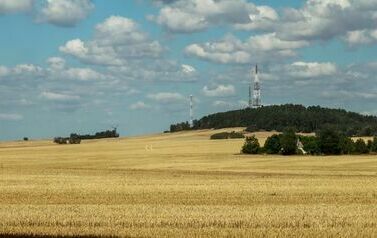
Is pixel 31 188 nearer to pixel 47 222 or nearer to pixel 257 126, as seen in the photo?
pixel 47 222

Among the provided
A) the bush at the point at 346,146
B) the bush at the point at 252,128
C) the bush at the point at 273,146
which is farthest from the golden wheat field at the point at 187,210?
the bush at the point at 252,128

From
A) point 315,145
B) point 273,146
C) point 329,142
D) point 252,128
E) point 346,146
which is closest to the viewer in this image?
point 329,142

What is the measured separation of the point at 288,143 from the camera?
102438mm

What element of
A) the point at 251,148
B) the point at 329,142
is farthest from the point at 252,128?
the point at 329,142

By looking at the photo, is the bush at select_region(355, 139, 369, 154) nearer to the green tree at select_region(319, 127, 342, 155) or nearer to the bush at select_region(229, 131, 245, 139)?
the green tree at select_region(319, 127, 342, 155)

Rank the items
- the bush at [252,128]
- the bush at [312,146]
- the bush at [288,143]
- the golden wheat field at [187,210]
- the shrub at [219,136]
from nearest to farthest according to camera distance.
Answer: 1. the golden wheat field at [187,210]
2. the bush at [288,143]
3. the bush at [312,146]
4. the shrub at [219,136]
5. the bush at [252,128]

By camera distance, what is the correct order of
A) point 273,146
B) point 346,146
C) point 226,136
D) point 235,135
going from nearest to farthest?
point 273,146
point 346,146
point 226,136
point 235,135

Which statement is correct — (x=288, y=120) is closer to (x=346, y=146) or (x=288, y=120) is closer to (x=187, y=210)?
(x=346, y=146)

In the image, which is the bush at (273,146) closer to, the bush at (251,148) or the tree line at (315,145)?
the tree line at (315,145)

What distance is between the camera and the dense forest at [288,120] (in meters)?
161

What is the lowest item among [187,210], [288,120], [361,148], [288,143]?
[187,210]

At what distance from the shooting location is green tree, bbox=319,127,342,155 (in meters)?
102

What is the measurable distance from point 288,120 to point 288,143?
67.6m

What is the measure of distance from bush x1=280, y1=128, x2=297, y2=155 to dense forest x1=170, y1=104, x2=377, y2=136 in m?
48.4
